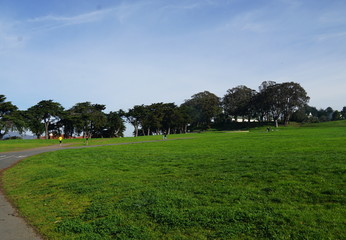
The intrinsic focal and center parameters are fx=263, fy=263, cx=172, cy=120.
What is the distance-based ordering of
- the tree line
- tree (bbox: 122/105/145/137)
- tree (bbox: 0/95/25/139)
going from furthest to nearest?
tree (bbox: 122/105/145/137), the tree line, tree (bbox: 0/95/25/139)

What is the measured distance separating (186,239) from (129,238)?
3.75 ft

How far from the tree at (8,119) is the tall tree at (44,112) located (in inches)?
273

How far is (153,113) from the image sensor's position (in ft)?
273

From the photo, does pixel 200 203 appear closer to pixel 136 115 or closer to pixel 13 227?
pixel 13 227

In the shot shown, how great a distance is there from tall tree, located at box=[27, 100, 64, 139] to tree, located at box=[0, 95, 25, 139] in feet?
22.8

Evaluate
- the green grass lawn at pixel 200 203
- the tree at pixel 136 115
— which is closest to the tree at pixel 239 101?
the tree at pixel 136 115

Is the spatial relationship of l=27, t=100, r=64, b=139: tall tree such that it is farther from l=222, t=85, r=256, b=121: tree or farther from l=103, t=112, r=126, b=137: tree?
l=222, t=85, r=256, b=121: tree

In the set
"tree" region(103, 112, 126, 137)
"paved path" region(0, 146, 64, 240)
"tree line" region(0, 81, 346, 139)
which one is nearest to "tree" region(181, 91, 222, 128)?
"tree line" region(0, 81, 346, 139)

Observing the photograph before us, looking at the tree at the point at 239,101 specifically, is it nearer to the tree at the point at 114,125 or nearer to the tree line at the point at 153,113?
the tree line at the point at 153,113

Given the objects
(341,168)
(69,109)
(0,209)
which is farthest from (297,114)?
(0,209)

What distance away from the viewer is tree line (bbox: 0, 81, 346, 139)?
69062mm

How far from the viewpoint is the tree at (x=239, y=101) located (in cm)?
10188

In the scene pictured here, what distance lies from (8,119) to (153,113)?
39442 millimetres

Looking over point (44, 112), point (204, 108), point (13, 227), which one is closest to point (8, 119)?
point (44, 112)
